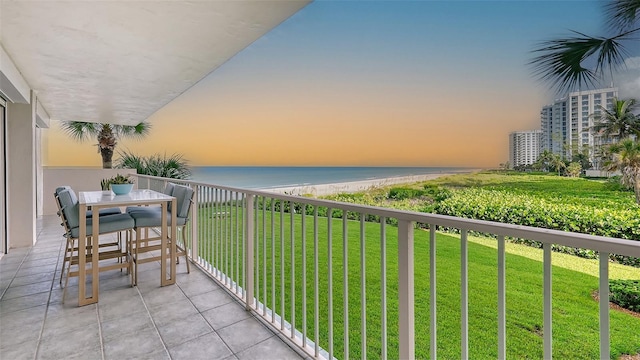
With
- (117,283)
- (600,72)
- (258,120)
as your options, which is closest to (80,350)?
(117,283)

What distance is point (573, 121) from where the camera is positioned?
6.88m

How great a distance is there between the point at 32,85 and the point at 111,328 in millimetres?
3872

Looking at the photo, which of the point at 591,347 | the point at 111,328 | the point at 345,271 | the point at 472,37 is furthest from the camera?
the point at 472,37

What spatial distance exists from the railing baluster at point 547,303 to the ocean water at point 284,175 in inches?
834

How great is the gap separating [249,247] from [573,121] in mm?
7818

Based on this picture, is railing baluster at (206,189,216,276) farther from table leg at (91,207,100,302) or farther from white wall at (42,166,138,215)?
white wall at (42,166,138,215)

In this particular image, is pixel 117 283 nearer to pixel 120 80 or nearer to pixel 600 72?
pixel 120 80

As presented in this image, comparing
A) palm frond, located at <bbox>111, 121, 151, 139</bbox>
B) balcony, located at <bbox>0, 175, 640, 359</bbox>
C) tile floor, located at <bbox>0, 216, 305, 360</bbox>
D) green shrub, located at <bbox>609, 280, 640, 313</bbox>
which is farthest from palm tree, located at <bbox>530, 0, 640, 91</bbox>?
palm frond, located at <bbox>111, 121, 151, 139</bbox>

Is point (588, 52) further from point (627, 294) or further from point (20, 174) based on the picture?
point (20, 174)

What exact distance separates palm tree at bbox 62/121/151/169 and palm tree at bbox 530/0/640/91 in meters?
8.70

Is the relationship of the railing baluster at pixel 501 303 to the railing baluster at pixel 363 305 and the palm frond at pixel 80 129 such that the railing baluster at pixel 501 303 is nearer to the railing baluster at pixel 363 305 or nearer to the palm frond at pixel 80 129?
the railing baluster at pixel 363 305

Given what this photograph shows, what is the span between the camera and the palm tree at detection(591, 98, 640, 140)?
5336 mm

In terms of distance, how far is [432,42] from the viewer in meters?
13.0

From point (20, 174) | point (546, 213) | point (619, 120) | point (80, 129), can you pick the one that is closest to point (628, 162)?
point (619, 120)
